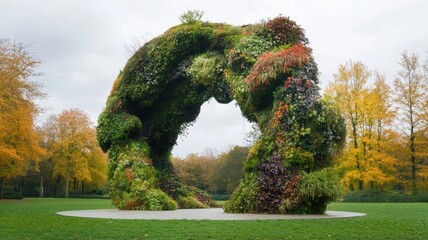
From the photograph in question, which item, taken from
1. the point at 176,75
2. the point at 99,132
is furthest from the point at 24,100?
the point at 176,75

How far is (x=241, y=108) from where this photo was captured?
1557cm

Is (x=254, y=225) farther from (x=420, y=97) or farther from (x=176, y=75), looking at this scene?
(x=420, y=97)

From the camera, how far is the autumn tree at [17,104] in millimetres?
23281

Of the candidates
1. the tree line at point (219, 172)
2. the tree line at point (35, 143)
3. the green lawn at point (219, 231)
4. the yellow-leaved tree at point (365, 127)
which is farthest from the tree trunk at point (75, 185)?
the green lawn at point (219, 231)

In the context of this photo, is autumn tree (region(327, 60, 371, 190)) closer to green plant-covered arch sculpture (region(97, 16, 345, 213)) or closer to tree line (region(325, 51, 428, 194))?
tree line (region(325, 51, 428, 194))

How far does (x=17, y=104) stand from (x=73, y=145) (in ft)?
58.2

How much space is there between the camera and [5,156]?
2423 cm

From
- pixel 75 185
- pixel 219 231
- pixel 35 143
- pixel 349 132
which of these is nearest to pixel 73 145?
pixel 75 185

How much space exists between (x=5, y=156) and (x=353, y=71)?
941 inches

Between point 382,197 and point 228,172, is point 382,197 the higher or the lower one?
the lower one

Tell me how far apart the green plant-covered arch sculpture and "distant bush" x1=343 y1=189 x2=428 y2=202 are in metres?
14.0

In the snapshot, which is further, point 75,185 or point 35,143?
point 75,185

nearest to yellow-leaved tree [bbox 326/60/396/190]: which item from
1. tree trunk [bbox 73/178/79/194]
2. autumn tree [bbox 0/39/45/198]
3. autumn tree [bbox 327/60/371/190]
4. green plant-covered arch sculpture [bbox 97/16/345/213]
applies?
autumn tree [bbox 327/60/371/190]

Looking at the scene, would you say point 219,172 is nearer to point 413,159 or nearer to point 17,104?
point 413,159
